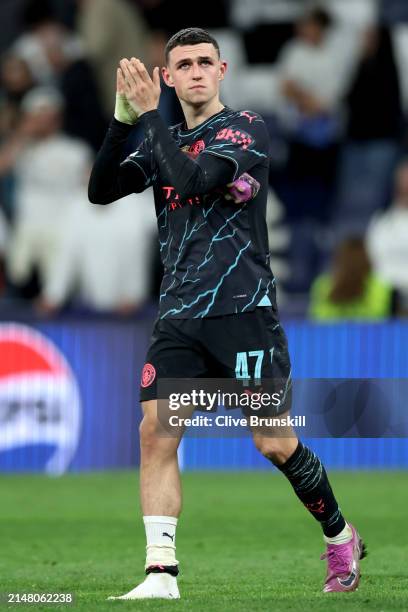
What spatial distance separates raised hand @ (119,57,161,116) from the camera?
661 cm

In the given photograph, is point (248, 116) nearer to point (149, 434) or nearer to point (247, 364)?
point (247, 364)

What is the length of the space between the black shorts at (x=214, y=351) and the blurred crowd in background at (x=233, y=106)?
774 cm

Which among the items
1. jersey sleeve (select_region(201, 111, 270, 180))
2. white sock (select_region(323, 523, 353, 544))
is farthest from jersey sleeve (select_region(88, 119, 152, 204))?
white sock (select_region(323, 523, 353, 544))

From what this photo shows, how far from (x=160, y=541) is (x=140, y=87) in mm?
1930

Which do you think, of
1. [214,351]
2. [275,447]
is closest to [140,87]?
[214,351]

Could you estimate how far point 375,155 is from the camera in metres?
16.7

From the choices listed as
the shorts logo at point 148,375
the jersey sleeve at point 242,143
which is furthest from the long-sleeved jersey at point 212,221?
the shorts logo at point 148,375

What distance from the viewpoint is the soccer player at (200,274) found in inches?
258

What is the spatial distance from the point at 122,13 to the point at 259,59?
1.74 meters

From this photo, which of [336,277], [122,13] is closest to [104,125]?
[122,13]

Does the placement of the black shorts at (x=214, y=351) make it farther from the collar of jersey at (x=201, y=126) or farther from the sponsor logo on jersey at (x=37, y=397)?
the sponsor logo on jersey at (x=37, y=397)

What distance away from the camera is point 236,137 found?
6.67 metres

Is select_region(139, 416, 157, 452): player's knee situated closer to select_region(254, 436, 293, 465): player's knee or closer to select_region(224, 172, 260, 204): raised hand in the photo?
select_region(254, 436, 293, 465): player's knee

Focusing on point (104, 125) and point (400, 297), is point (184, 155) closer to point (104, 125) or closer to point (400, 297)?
point (400, 297)
